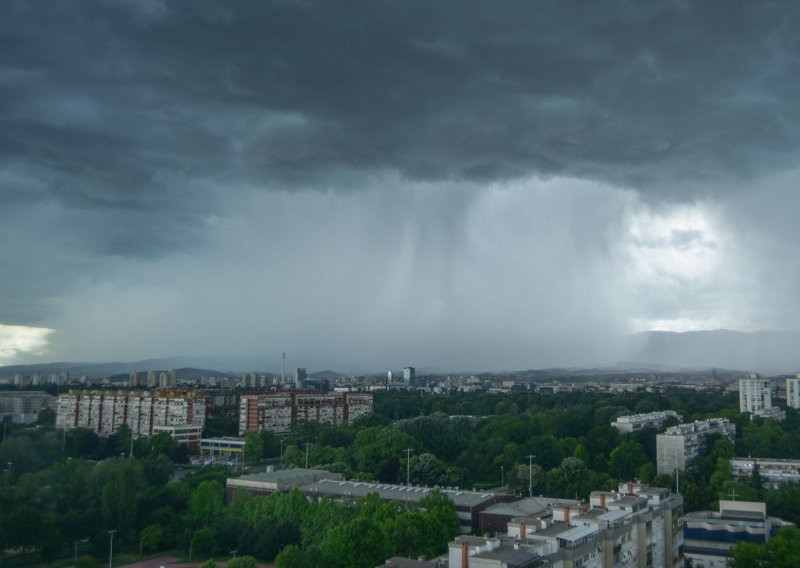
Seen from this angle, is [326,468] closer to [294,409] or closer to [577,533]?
[577,533]

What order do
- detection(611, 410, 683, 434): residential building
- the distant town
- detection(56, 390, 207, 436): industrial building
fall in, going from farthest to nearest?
1. detection(56, 390, 207, 436): industrial building
2. detection(611, 410, 683, 434): residential building
3. the distant town

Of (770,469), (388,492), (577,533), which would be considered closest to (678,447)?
(770,469)

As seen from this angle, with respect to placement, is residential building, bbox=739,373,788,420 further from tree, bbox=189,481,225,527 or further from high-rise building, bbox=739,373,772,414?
tree, bbox=189,481,225,527

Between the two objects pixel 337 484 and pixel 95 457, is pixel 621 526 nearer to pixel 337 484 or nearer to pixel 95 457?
pixel 337 484

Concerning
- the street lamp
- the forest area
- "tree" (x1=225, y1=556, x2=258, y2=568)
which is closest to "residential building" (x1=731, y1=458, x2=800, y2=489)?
the forest area

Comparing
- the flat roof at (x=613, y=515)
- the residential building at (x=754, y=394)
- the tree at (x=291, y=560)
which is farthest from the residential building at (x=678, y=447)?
the residential building at (x=754, y=394)

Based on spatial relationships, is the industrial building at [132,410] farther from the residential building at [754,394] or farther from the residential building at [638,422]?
the residential building at [754,394]
